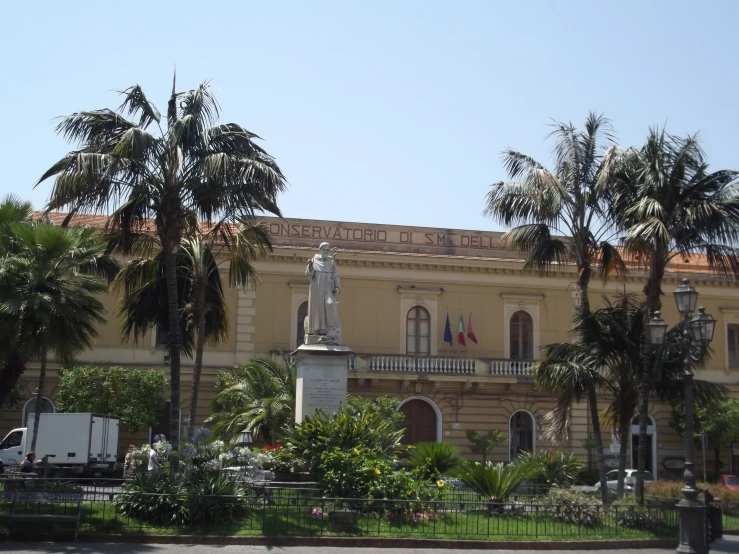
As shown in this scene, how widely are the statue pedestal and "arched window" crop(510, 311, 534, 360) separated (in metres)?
19.9

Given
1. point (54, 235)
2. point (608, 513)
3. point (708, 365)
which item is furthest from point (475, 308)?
point (54, 235)

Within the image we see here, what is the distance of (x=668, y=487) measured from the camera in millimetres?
22562

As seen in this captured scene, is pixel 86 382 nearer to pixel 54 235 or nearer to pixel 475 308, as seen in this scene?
pixel 475 308

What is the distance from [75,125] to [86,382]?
53.1 ft

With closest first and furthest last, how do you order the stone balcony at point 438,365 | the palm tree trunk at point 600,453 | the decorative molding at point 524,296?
the palm tree trunk at point 600,453
the stone balcony at point 438,365
the decorative molding at point 524,296

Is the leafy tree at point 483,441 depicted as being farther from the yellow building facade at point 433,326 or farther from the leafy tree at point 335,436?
the leafy tree at point 335,436

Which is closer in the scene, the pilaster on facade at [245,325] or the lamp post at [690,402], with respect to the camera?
the lamp post at [690,402]

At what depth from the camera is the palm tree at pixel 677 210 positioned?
1955 centimetres

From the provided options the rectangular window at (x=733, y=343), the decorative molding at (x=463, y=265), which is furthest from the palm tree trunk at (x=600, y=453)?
the rectangular window at (x=733, y=343)

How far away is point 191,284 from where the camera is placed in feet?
71.7

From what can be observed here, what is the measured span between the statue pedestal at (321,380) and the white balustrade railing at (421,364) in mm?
16248

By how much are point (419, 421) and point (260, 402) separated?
1055 cm

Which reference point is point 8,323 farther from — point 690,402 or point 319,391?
point 690,402

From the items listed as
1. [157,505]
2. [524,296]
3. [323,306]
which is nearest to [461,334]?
[524,296]
